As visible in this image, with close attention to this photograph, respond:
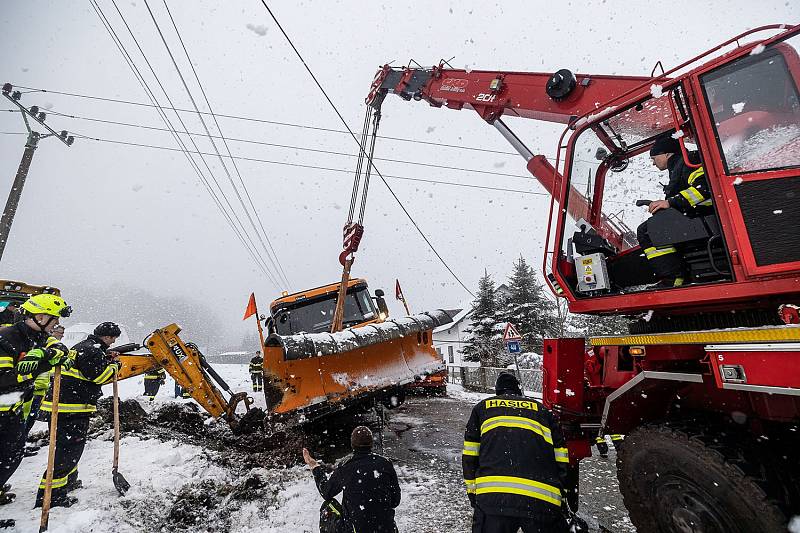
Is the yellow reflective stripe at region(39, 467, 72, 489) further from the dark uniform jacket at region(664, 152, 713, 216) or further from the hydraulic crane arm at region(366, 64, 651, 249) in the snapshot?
the dark uniform jacket at region(664, 152, 713, 216)

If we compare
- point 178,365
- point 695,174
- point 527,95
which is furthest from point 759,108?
point 178,365

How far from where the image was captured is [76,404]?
12.9ft

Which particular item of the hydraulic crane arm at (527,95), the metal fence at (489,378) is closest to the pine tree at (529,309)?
the metal fence at (489,378)

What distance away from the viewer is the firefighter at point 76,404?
12.0ft

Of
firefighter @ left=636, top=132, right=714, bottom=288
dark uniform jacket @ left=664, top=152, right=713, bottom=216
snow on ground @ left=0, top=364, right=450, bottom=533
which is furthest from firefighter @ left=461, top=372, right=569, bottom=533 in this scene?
dark uniform jacket @ left=664, top=152, right=713, bottom=216

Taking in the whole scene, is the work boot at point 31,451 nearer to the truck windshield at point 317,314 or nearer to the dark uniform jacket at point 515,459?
the truck windshield at point 317,314

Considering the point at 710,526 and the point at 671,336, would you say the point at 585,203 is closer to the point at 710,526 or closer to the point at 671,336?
the point at 671,336

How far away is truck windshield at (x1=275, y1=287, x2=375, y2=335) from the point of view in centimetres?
737

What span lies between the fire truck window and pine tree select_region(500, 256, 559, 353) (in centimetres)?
1823

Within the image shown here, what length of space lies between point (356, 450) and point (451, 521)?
59.8 inches

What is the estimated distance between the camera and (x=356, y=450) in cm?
275

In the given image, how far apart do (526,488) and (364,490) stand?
3.44ft

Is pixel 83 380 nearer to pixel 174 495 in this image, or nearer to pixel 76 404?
pixel 76 404

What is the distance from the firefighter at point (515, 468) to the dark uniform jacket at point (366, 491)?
0.57 metres
